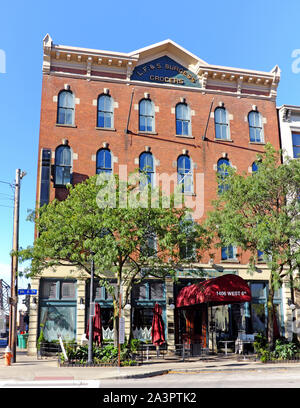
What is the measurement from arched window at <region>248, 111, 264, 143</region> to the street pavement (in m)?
14.9

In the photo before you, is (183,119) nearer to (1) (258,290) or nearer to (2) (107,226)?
(1) (258,290)

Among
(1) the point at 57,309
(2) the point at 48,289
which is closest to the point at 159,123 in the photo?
(2) the point at 48,289

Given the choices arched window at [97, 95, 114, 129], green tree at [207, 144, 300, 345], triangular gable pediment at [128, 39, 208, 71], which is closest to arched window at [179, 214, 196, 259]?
green tree at [207, 144, 300, 345]

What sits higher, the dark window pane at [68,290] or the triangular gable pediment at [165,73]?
the triangular gable pediment at [165,73]

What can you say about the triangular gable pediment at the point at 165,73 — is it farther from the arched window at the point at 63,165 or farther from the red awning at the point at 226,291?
the red awning at the point at 226,291

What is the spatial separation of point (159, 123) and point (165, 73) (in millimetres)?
3736

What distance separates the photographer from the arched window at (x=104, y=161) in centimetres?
2741

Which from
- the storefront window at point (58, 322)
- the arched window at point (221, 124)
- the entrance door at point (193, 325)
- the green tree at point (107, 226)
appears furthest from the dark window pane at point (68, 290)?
the arched window at point (221, 124)

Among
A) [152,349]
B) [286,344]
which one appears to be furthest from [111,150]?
[286,344]

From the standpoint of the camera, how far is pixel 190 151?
29.0 meters

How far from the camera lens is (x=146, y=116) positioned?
29.0m

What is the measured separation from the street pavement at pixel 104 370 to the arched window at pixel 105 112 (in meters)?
14.0

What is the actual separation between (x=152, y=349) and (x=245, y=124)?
15692 millimetres

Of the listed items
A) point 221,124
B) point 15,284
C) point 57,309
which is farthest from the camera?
point 221,124
